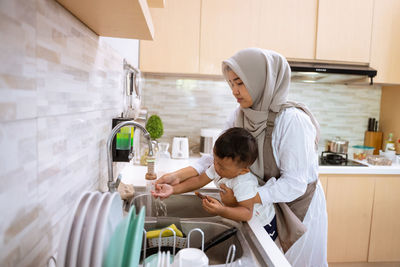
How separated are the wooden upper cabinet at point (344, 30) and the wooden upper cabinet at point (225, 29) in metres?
0.56

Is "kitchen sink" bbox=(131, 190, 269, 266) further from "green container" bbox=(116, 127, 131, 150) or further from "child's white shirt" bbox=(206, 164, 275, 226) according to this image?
"green container" bbox=(116, 127, 131, 150)

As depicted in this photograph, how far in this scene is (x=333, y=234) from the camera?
2268mm

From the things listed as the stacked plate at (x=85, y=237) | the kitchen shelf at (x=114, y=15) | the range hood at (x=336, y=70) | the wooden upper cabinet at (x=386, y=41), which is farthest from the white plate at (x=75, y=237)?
the wooden upper cabinet at (x=386, y=41)

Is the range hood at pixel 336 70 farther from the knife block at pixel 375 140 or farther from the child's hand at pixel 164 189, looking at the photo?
the child's hand at pixel 164 189

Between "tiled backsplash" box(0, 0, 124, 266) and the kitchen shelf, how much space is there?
0.03 meters

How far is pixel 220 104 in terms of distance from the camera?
8.65 ft

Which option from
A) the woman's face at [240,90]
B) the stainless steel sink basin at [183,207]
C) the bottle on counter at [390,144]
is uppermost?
the woman's face at [240,90]

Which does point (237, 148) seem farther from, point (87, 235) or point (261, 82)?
point (87, 235)

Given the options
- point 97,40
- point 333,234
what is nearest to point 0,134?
point 97,40

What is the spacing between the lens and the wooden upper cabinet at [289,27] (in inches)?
87.7

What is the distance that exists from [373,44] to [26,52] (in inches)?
103

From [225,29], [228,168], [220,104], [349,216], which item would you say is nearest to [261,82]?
[228,168]

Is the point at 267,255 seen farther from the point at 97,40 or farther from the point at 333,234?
the point at 333,234

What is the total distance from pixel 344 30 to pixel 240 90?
5.49ft
